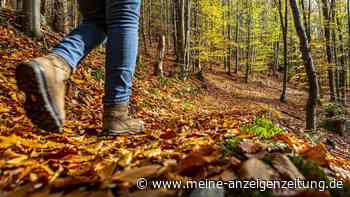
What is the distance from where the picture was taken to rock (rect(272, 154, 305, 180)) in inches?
47.6

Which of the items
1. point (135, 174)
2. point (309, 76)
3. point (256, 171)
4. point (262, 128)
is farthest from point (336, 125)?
point (135, 174)

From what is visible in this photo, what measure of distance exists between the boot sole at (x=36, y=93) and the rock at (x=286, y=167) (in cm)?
111

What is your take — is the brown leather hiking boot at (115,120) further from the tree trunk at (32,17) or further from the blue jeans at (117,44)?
the tree trunk at (32,17)

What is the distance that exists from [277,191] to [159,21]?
38.6m

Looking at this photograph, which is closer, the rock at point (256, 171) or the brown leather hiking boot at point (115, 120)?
the rock at point (256, 171)

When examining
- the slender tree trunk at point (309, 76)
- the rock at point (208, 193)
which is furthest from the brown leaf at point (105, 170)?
the slender tree trunk at point (309, 76)

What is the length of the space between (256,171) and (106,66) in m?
1.36

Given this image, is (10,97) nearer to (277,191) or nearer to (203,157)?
(203,157)

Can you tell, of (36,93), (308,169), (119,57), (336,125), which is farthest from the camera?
(336,125)

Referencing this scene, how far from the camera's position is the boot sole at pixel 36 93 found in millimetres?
1869

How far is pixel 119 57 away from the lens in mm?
2277

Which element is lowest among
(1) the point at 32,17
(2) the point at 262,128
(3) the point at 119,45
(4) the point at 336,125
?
(4) the point at 336,125
